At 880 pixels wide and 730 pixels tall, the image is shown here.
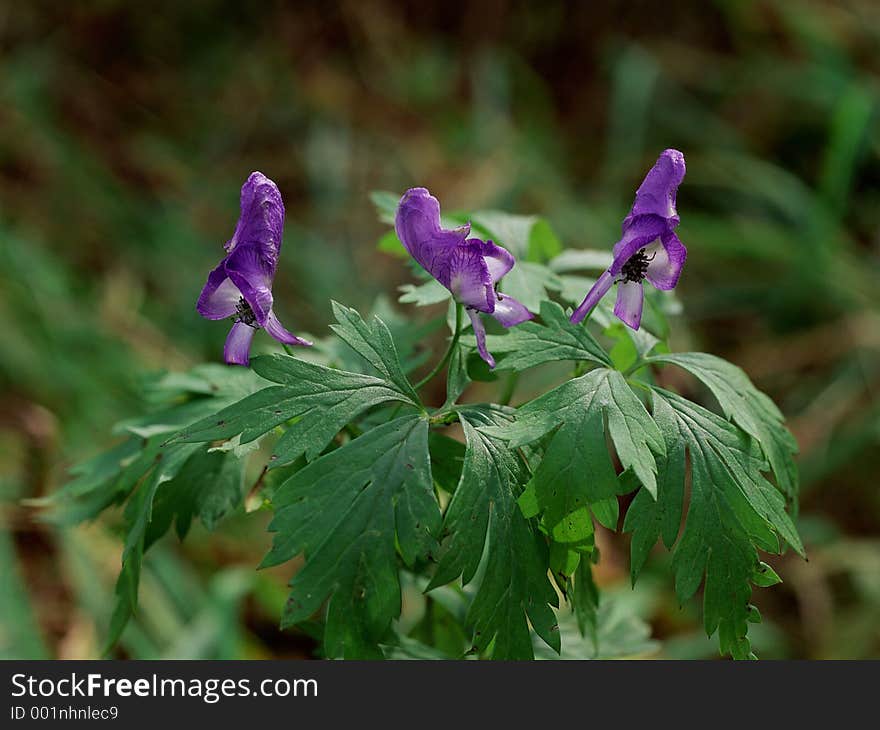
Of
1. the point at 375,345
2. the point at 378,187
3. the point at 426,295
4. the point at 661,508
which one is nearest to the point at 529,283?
the point at 426,295

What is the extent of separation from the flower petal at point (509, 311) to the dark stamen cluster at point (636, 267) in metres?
0.12

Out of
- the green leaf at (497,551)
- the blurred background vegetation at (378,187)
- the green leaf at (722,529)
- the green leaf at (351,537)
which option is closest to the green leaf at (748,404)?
the green leaf at (722,529)

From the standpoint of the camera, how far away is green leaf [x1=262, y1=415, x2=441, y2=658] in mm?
977

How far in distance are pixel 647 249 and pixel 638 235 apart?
0.04m

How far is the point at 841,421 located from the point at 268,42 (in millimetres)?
3287

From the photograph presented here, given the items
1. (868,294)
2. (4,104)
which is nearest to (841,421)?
(868,294)

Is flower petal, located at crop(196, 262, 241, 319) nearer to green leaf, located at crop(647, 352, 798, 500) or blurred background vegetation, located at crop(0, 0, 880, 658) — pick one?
green leaf, located at crop(647, 352, 798, 500)

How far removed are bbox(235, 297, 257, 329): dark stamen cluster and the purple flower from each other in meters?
0.20

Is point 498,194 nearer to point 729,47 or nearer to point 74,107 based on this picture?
point 729,47

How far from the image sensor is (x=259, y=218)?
1.10 m

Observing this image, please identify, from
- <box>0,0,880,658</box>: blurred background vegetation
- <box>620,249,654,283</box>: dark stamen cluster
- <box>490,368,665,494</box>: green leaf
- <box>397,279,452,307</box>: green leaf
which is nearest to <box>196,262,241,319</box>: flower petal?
<box>397,279,452,307</box>: green leaf

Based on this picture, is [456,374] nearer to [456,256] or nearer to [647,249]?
[456,256]

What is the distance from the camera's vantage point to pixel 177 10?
15.4 ft

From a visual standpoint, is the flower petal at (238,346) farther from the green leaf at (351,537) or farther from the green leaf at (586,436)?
the green leaf at (586,436)
